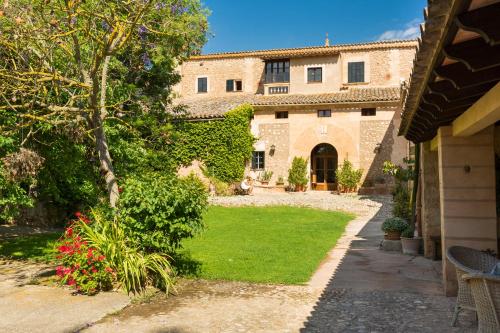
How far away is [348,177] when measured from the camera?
2339 cm

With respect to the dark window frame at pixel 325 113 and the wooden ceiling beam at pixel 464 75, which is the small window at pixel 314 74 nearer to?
the dark window frame at pixel 325 113

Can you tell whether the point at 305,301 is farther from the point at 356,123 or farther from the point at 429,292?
the point at 356,123

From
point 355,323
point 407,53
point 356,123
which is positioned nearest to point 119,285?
point 355,323

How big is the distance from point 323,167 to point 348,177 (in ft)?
9.75

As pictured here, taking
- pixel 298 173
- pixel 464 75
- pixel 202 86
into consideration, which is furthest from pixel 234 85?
pixel 464 75

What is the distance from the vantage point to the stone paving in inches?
199

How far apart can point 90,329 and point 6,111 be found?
5.37 m

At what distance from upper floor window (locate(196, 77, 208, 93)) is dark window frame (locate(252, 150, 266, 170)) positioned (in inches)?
320

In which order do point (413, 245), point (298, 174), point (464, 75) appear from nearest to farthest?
point (464, 75)
point (413, 245)
point (298, 174)

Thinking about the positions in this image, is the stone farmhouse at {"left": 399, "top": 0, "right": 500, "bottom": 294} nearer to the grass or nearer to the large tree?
the large tree

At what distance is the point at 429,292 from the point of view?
21.4ft

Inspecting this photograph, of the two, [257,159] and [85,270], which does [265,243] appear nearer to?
[85,270]

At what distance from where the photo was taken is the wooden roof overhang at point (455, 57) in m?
2.24

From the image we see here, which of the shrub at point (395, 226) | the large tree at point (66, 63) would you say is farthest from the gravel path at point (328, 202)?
the large tree at point (66, 63)
